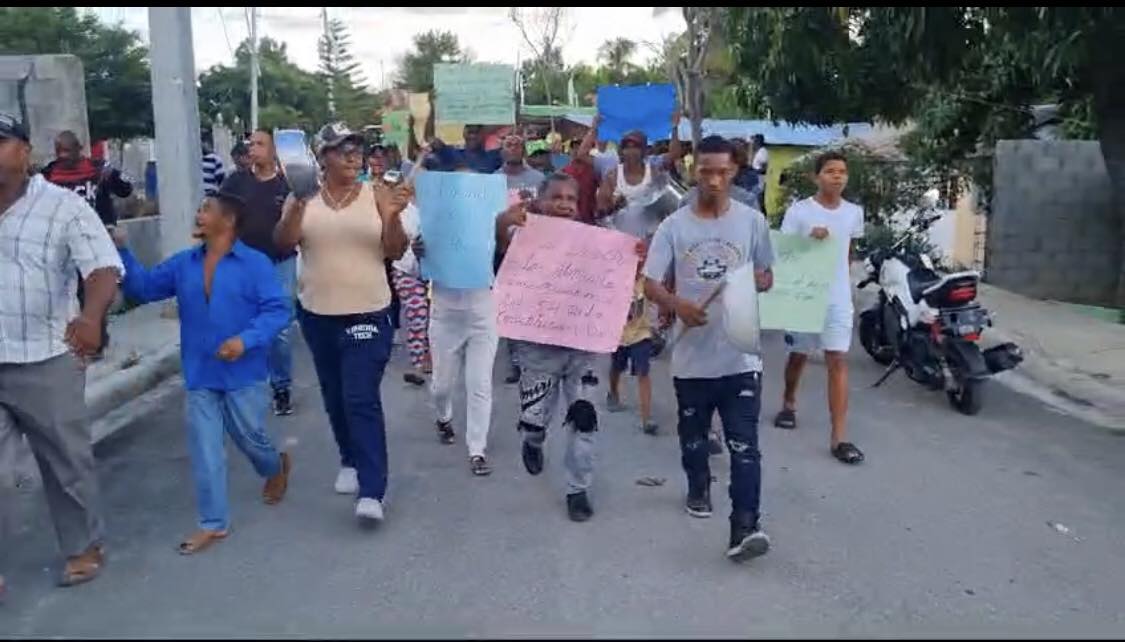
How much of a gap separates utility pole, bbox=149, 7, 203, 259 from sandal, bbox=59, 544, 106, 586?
20.9ft

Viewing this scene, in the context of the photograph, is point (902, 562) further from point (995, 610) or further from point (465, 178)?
point (465, 178)

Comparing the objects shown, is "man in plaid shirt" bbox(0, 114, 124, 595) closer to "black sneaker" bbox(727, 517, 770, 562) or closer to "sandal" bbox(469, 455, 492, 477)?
"sandal" bbox(469, 455, 492, 477)

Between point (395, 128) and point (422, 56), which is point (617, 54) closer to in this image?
point (422, 56)

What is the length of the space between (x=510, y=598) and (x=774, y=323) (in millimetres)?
2261

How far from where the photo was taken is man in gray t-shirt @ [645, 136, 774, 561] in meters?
4.75

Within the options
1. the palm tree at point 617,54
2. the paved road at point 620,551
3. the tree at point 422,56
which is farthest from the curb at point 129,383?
the tree at point 422,56

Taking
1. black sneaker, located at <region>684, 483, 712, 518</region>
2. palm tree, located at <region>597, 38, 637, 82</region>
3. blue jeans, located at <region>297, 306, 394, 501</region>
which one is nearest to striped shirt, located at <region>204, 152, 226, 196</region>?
blue jeans, located at <region>297, 306, 394, 501</region>

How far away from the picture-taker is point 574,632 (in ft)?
13.3

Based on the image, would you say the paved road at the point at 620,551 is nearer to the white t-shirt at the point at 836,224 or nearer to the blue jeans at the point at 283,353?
the blue jeans at the point at 283,353

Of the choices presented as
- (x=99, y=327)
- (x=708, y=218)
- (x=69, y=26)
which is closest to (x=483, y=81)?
(x=708, y=218)

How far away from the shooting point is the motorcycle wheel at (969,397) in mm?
7539

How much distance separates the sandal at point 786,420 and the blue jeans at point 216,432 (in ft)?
11.0

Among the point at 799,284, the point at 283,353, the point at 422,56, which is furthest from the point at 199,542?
the point at 422,56

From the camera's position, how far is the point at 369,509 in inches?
204
